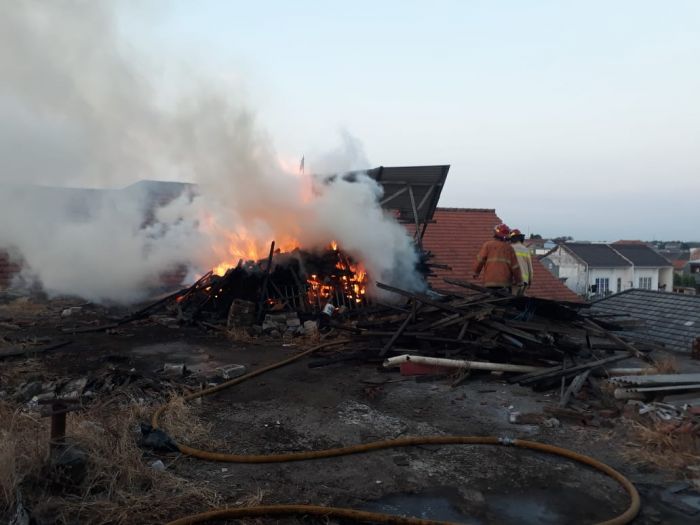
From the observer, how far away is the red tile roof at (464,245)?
53.4 ft

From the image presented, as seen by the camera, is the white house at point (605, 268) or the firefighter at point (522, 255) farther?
the white house at point (605, 268)

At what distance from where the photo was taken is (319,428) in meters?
5.32

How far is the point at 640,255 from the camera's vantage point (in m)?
42.1

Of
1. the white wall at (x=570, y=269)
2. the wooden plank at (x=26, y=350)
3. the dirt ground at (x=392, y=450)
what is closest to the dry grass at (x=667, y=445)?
the dirt ground at (x=392, y=450)

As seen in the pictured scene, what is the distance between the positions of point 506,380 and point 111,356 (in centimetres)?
617

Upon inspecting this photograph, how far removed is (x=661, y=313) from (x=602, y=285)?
30972 mm

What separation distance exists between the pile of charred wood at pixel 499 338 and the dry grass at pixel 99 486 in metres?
4.03

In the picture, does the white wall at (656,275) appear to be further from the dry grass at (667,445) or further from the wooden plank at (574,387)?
the dry grass at (667,445)

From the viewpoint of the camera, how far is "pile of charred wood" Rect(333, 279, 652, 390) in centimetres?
702

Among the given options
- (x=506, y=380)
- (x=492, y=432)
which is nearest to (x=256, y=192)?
(x=506, y=380)

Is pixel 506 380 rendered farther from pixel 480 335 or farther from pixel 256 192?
pixel 256 192

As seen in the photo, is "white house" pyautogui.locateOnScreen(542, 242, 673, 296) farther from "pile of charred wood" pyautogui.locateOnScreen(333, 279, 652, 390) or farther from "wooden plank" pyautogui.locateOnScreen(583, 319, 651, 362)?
"pile of charred wood" pyautogui.locateOnScreen(333, 279, 652, 390)

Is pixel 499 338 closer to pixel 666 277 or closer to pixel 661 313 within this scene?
pixel 661 313

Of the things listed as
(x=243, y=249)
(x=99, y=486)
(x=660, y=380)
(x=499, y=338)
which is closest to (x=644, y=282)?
(x=243, y=249)
